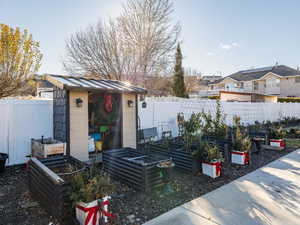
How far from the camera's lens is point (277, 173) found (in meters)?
5.07

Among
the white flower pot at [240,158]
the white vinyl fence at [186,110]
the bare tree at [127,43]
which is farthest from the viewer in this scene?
the bare tree at [127,43]

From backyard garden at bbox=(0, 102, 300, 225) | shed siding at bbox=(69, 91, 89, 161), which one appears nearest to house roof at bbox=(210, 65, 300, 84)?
backyard garden at bbox=(0, 102, 300, 225)

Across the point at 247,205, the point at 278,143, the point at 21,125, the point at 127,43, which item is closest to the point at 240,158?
the point at 247,205

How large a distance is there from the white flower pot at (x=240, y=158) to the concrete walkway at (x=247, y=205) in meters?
0.86

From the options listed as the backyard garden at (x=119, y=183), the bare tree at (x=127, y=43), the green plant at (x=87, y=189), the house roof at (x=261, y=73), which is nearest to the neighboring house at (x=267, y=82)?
the house roof at (x=261, y=73)

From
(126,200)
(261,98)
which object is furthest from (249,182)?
(261,98)

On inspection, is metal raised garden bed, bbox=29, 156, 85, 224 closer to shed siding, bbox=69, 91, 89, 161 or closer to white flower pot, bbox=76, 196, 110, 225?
white flower pot, bbox=76, 196, 110, 225

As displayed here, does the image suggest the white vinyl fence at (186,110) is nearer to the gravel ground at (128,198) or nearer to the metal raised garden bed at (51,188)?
the gravel ground at (128,198)

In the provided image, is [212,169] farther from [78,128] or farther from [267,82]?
[267,82]

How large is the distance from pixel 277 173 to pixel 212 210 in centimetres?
281

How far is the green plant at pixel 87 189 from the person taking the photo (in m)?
2.73

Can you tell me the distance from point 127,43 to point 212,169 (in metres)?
12.5

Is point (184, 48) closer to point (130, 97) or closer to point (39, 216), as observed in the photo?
point (130, 97)

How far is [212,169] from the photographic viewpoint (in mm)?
4742
